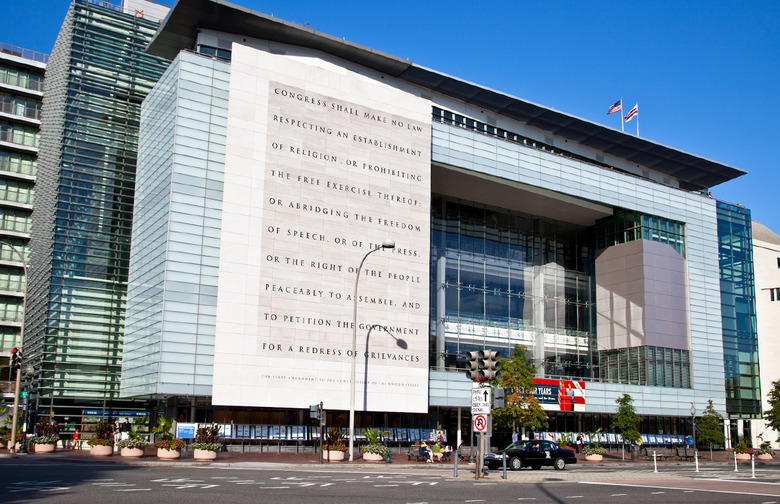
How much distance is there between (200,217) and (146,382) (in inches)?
416

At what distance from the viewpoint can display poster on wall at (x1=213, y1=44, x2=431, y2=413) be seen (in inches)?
1853

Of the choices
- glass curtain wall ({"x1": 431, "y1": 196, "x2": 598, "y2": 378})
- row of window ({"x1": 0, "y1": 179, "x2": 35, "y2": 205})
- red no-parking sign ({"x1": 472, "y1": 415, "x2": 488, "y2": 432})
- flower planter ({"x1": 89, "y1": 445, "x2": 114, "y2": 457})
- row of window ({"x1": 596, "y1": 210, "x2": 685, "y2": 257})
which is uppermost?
row of window ({"x1": 0, "y1": 179, "x2": 35, "y2": 205})

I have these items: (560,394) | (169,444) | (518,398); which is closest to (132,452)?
(169,444)

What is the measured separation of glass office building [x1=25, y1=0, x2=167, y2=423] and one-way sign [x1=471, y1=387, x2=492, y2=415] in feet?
141

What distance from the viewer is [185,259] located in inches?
1813

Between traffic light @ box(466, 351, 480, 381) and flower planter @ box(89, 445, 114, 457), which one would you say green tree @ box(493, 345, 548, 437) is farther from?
traffic light @ box(466, 351, 480, 381)

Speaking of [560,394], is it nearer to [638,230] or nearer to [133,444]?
[638,230]

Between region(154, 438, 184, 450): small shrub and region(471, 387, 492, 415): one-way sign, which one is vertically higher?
region(471, 387, 492, 415): one-way sign

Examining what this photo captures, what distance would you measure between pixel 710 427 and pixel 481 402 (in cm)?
4665

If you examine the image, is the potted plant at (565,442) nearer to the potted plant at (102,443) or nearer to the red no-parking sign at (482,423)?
the potted plant at (102,443)

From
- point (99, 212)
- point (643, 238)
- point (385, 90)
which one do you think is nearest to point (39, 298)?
point (99, 212)

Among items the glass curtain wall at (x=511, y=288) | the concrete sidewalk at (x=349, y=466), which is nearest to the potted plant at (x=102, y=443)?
the concrete sidewalk at (x=349, y=466)

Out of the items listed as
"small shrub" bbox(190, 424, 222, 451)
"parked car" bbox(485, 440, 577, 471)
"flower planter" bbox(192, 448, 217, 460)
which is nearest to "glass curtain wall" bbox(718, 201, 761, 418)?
"parked car" bbox(485, 440, 577, 471)

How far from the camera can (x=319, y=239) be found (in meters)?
50.2
